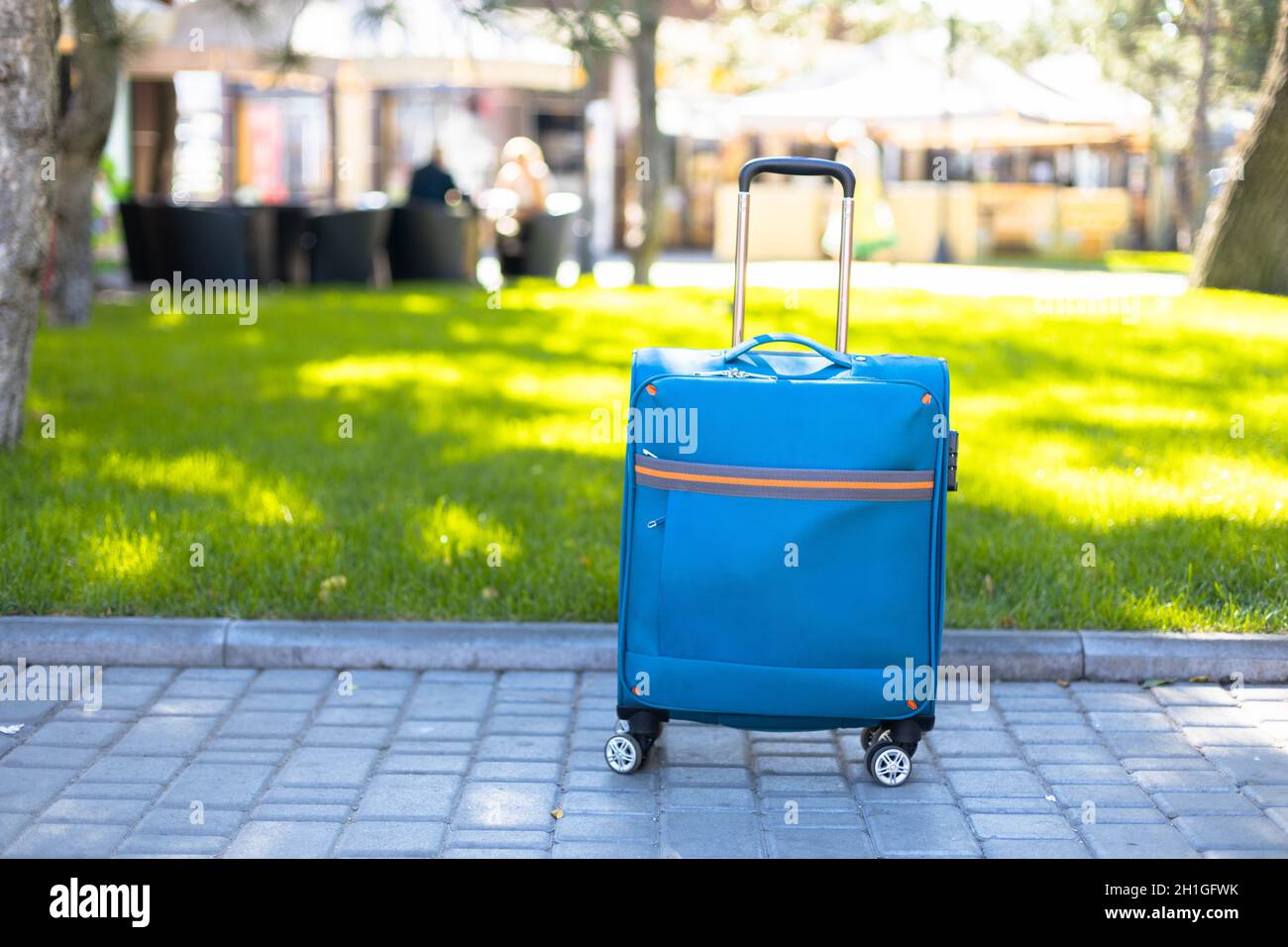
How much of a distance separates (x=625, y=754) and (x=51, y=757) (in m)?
1.54

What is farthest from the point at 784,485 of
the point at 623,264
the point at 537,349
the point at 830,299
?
the point at 623,264

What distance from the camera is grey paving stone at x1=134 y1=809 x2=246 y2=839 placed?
3.79m

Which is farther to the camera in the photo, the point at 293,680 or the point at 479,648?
the point at 479,648

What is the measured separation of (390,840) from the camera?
3.75 meters

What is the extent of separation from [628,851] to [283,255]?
14914mm

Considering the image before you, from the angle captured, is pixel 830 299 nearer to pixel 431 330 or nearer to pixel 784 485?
pixel 431 330

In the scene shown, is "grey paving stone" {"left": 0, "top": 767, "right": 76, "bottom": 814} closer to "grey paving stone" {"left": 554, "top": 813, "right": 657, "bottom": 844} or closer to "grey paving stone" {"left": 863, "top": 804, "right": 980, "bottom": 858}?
"grey paving stone" {"left": 554, "top": 813, "right": 657, "bottom": 844}

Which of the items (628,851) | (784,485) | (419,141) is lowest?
(628,851)

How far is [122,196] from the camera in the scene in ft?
71.6

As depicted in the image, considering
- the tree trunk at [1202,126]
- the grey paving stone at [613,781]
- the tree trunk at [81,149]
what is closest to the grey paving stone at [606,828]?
the grey paving stone at [613,781]

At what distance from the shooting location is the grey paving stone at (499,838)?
3.75m

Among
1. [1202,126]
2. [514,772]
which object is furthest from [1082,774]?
[1202,126]

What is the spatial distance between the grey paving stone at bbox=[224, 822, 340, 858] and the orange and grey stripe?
119 centimetres

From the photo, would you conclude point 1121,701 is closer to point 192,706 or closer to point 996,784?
point 996,784
